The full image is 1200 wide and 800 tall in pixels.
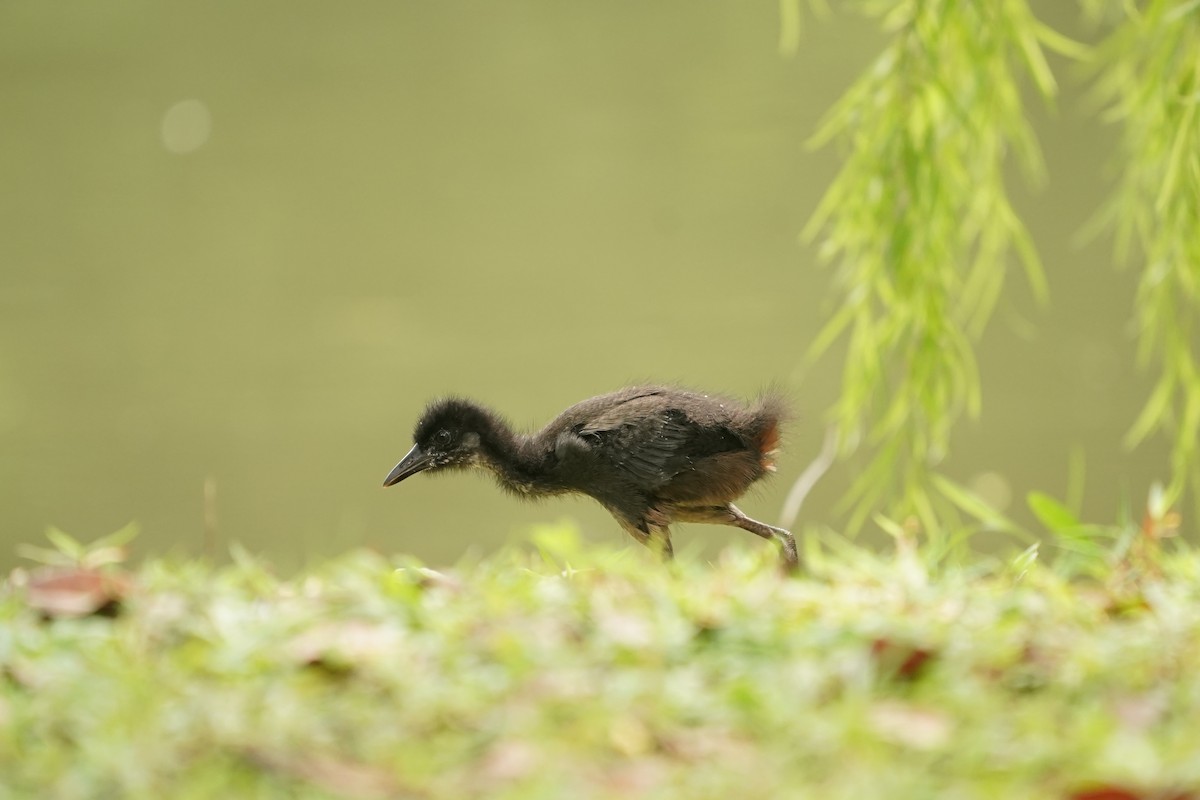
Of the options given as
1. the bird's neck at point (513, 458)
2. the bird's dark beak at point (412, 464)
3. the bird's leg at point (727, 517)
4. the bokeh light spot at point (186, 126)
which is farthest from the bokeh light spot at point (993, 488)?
the bokeh light spot at point (186, 126)

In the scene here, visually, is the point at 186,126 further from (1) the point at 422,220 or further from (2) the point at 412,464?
(2) the point at 412,464

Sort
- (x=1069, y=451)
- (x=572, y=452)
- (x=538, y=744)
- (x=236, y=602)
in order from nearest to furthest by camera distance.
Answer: (x=538, y=744)
(x=236, y=602)
(x=572, y=452)
(x=1069, y=451)

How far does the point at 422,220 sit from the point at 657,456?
655cm

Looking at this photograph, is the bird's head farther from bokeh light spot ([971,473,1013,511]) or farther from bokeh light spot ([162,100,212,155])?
bokeh light spot ([162,100,212,155])

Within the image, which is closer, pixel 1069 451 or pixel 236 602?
pixel 236 602

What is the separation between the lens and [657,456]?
4508 millimetres

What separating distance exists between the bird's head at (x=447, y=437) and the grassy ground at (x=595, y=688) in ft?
6.62

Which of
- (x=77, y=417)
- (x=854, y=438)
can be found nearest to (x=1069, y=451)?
(x=854, y=438)

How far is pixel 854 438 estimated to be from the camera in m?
5.46

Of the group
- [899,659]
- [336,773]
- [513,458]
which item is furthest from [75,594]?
[513,458]

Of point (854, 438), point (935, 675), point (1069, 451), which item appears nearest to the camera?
point (935, 675)

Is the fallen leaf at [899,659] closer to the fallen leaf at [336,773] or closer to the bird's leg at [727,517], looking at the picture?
the fallen leaf at [336,773]

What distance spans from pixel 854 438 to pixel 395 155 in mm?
6191

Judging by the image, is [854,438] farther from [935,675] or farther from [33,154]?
[33,154]
